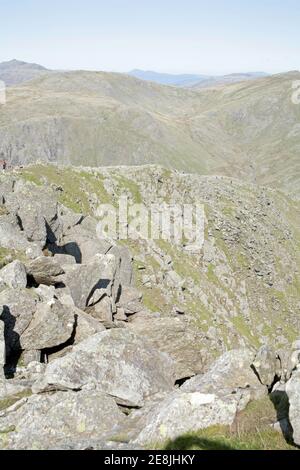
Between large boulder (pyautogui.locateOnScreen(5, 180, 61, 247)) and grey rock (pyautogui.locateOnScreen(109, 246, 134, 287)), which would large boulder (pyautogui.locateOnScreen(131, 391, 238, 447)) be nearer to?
large boulder (pyautogui.locateOnScreen(5, 180, 61, 247))

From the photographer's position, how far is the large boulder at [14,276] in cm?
2730

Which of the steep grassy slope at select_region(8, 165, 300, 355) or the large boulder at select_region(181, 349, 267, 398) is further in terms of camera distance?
the steep grassy slope at select_region(8, 165, 300, 355)

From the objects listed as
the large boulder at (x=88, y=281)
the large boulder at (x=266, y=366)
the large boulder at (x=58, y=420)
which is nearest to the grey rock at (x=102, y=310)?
the large boulder at (x=88, y=281)

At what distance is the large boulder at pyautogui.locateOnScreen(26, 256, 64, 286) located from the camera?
29.9m

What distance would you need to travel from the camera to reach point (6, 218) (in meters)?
37.2

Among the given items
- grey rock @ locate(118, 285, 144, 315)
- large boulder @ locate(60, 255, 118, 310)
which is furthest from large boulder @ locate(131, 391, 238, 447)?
grey rock @ locate(118, 285, 144, 315)

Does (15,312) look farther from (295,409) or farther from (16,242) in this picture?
(295,409)

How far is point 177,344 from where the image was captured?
29.2 metres

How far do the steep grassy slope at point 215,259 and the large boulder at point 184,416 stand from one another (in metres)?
36.8

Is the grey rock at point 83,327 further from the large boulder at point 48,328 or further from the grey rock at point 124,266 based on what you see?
the grey rock at point 124,266

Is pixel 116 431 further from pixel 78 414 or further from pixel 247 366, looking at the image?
pixel 247 366

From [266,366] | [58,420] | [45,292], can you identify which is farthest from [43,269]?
[266,366]

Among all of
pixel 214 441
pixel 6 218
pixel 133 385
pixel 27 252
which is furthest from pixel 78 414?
pixel 6 218

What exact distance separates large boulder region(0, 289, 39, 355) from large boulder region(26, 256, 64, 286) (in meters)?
3.28
